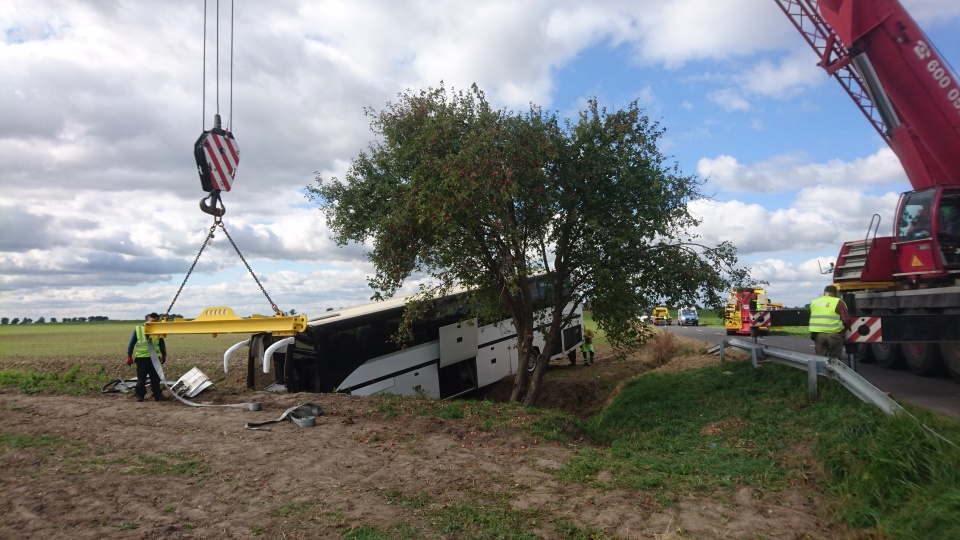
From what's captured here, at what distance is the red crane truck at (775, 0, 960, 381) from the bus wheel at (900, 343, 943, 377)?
0.06 feet

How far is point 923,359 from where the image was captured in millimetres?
11836

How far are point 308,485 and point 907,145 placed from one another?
1187cm

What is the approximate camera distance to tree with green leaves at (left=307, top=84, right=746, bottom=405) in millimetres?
11102

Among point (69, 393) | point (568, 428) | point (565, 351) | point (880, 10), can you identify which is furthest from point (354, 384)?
point (880, 10)

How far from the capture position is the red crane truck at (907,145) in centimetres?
1077

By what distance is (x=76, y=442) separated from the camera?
26.2 feet

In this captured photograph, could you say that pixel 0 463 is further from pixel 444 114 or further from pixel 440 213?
pixel 444 114

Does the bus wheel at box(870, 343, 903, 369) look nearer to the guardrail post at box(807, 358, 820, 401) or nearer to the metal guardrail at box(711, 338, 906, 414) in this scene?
the metal guardrail at box(711, 338, 906, 414)

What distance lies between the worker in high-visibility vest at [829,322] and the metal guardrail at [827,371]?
0.73m

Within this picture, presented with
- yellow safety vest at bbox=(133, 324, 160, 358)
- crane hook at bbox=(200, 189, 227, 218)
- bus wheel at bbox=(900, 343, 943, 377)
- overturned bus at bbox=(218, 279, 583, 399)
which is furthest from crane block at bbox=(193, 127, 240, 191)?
bus wheel at bbox=(900, 343, 943, 377)

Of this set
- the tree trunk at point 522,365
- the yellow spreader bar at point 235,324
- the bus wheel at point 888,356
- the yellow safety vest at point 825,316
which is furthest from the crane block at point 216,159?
the bus wheel at point 888,356

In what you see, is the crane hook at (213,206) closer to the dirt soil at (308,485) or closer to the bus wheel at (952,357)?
the dirt soil at (308,485)

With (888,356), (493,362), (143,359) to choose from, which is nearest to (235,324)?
(143,359)

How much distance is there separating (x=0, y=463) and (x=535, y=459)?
19.5 feet
